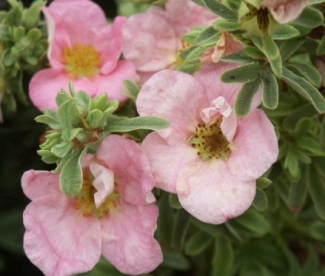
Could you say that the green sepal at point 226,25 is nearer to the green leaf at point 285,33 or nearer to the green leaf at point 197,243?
the green leaf at point 285,33

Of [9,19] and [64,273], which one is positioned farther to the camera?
[9,19]

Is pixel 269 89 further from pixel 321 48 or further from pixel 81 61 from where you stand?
pixel 81 61

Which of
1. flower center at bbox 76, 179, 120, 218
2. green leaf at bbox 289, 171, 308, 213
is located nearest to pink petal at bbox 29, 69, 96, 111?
flower center at bbox 76, 179, 120, 218

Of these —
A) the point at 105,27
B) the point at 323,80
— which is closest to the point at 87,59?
the point at 105,27

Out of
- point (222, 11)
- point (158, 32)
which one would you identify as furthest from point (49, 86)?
point (222, 11)

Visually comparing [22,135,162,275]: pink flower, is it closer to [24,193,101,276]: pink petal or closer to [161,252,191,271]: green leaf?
[24,193,101,276]: pink petal

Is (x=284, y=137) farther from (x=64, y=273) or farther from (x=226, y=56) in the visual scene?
(x=64, y=273)
